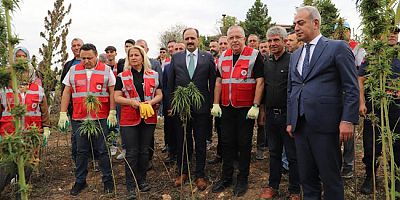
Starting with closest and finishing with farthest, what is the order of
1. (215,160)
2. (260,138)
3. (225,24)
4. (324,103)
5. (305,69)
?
(324,103), (305,69), (215,160), (260,138), (225,24)

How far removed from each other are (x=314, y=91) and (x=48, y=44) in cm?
758

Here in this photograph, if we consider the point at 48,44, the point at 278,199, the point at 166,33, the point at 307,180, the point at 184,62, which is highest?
the point at 166,33

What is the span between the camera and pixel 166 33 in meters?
55.4

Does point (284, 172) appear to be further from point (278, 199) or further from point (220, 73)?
point (220, 73)

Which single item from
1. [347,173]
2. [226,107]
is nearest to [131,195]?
[226,107]

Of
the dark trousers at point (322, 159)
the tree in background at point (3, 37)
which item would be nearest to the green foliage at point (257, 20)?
the dark trousers at point (322, 159)

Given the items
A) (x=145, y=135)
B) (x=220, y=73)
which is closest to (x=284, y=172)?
(x=220, y=73)

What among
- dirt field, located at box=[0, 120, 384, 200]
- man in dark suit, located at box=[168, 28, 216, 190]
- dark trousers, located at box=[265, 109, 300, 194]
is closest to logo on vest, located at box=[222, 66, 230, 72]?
man in dark suit, located at box=[168, 28, 216, 190]

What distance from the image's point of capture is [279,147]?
478 centimetres

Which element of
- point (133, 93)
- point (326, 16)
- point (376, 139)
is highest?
point (326, 16)

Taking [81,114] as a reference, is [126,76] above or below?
above

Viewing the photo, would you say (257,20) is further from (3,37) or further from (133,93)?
(3,37)

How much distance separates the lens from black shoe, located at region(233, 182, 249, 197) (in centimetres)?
497

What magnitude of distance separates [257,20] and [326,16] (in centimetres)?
2912
